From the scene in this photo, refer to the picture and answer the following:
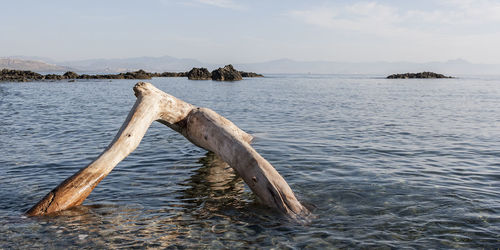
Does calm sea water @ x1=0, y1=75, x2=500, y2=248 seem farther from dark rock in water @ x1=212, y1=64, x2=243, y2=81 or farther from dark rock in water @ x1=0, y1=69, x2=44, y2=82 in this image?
dark rock in water @ x1=212, y1=64, x2=243, y2=81

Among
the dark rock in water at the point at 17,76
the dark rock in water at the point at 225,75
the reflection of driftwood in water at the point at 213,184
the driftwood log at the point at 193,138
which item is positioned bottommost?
the reflection of driftwood in water at the point at 213,184

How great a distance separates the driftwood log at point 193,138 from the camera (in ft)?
21.3

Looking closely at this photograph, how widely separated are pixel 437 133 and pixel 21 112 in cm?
2180

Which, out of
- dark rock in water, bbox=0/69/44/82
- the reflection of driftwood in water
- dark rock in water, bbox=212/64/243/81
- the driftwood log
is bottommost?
the reflection of driftwood in water

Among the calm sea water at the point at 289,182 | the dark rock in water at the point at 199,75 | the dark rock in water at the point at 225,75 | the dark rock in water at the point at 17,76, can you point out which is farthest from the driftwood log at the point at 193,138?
the dark rock in water at the point at 199,75

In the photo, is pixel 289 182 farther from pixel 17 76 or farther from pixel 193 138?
pixel 17 76

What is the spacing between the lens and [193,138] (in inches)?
360

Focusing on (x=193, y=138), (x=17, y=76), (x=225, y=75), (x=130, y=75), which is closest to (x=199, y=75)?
(x=225, y=75)

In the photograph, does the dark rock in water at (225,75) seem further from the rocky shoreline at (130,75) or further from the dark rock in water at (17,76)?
the dark rock in water at (17,76)

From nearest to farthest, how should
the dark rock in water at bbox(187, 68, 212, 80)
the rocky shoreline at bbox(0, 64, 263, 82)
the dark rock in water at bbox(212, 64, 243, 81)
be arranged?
1. the rocky shoreline at bbox(0, 64, 263, 82)
2. the dark rock in water at bbox(212, 64, 243, 81)
3. the dark rock in water at bbox(187, 68, 212, 80)

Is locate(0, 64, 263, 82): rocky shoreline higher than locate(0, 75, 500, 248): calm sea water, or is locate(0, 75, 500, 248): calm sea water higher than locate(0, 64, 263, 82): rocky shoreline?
locate(0, 64, 263, 82): rocky shoreline

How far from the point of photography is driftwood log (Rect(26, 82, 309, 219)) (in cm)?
648

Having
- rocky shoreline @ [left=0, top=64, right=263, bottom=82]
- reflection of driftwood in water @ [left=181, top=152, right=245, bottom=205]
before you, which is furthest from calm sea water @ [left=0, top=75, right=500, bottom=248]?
rocky shoreline @ [left=0, top=64, right=263, bottom=82]

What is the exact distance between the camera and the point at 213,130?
840 cm
